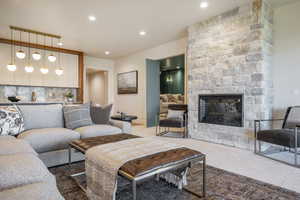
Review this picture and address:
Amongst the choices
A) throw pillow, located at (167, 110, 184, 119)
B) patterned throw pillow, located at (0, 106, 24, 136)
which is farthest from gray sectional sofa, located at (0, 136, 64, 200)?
throw pillow, located at (167, 110, 184, 119)

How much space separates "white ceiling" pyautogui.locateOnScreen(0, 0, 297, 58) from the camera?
345cm

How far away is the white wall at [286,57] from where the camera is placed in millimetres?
3463

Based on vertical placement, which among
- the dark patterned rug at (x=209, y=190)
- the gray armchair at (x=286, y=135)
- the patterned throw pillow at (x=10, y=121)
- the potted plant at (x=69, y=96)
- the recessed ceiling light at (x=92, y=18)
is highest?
the recessed ceiling light at (x=92, y=18)

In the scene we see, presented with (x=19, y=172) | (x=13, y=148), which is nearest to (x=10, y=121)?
(x=13, y=148)

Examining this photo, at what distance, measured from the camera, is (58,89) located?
6.88 meters

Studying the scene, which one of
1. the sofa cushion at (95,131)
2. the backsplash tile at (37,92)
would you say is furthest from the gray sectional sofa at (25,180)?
the backsplash tile at (37,92)

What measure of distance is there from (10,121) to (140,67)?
16.4 feet

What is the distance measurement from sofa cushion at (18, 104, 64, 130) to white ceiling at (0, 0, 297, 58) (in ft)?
6.73

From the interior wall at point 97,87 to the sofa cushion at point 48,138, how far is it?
6.07 metres

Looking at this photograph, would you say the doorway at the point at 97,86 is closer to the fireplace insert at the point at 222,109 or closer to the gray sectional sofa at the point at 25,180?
the fireplace insert at the point at 222,109

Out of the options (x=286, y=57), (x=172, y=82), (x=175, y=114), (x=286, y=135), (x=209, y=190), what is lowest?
(x=209, y=190)

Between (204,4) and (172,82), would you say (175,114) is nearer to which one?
(204,4)

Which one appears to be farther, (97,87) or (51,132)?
(97,87)

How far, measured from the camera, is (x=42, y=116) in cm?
293
